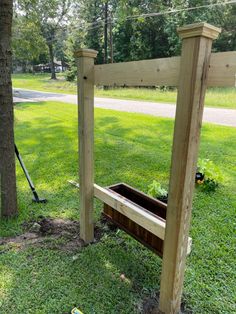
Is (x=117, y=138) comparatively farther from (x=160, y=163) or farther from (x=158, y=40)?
(x=158, y=40)

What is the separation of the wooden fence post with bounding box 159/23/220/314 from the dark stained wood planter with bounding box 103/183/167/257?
0.83ft

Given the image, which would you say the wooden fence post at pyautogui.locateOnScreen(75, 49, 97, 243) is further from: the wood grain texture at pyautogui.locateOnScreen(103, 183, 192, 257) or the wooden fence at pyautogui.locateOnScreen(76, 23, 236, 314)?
the wood grain texture at pyautogui.locateOnScreen(103, 183, 192, 257)

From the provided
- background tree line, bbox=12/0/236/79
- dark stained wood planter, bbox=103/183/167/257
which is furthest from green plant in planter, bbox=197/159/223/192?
background tree line, bbox=12/0/236/79

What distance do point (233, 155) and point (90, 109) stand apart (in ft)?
10.6

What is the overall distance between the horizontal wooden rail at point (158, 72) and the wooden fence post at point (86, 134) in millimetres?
79

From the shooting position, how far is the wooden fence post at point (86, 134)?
70.6 inches

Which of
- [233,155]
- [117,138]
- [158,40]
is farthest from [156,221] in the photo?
[158,40]

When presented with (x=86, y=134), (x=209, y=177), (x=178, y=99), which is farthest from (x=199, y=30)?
(x=209, y=177)

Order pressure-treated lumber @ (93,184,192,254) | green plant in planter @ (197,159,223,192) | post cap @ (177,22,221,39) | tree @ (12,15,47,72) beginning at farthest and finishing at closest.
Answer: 1. tree @ (12,15,47,72)
2. green plant in planter @ (197,159,223,192)
3. pressure-treated lumber @ (93,184,192,254)
4. post cap @ (177,22,221,39)

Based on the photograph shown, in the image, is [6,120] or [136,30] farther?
[136,30]

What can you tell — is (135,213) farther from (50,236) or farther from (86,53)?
(86,53)

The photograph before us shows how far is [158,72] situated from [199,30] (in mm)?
307

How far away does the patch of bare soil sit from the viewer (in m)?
2.12

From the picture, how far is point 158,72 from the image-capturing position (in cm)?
132
